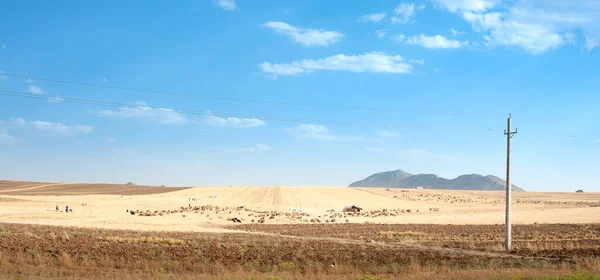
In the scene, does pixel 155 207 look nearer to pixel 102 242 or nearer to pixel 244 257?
pixel 102 242

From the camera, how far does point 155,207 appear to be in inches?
3996

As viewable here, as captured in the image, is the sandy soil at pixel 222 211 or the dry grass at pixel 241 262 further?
the sandy soil at pixel 222 211

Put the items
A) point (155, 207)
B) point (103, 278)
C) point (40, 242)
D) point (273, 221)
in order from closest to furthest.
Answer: point (103, 278) → point (40, 242) → point (273, 221) → point (155, 207)

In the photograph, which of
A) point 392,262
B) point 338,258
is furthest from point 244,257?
point 392,262

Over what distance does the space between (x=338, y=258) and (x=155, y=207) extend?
3018 inches

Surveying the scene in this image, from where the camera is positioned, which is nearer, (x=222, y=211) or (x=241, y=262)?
(x=241, y=262)

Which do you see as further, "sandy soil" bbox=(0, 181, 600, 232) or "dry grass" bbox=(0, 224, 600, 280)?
"sandy soil" bbox=(0, 181, 600, 232)

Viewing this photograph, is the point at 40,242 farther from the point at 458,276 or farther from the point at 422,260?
the point at 458,276

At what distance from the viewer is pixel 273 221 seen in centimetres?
7556

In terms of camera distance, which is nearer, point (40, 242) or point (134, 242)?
point (40, 242)

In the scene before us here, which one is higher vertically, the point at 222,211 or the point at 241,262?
the point at 241,262

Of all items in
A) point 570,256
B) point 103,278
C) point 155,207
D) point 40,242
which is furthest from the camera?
point 155,207

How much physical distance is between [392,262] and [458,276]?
25.8 ft

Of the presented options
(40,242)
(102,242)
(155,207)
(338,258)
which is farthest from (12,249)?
(155,207)
